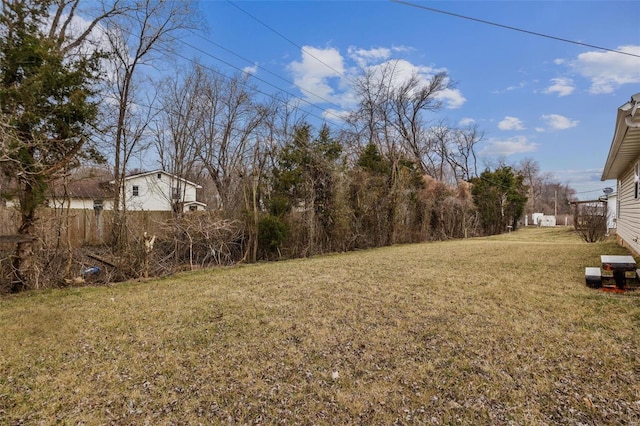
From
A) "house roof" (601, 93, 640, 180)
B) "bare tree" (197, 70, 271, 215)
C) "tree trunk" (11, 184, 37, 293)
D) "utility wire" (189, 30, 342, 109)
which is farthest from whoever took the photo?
"bare tree" (197, 70, 271, 215)

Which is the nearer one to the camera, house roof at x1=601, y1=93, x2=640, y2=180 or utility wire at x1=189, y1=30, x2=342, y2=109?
house roof at x1=601, y1=93, x2=640, y2=180

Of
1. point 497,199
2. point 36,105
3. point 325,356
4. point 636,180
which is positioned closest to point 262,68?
point 36,105

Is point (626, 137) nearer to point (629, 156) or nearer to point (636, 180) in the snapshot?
point (629, 156)

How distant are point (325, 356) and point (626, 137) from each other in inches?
249

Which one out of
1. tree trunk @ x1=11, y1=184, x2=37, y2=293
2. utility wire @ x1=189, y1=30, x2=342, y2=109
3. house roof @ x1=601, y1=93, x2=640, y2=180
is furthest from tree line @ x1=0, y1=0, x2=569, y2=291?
house roof @ x1=601, y1=93, x2=640, y2=180

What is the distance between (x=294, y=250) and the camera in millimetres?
10266

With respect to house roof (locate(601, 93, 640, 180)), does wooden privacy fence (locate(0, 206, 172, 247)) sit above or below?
below

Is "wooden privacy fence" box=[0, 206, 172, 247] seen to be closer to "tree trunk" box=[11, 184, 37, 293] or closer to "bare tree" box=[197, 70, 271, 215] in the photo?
"tree trunk" box=[11, 184, 37, 293]

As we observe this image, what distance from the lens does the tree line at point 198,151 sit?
536 centimetres

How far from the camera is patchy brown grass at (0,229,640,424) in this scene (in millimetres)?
2369

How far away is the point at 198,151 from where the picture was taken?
19.6 m

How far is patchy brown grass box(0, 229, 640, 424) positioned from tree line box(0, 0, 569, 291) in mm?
2311

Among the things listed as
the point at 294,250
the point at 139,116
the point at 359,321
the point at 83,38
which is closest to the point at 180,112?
the point at 139,116

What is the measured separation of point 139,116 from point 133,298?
21.4 ft
